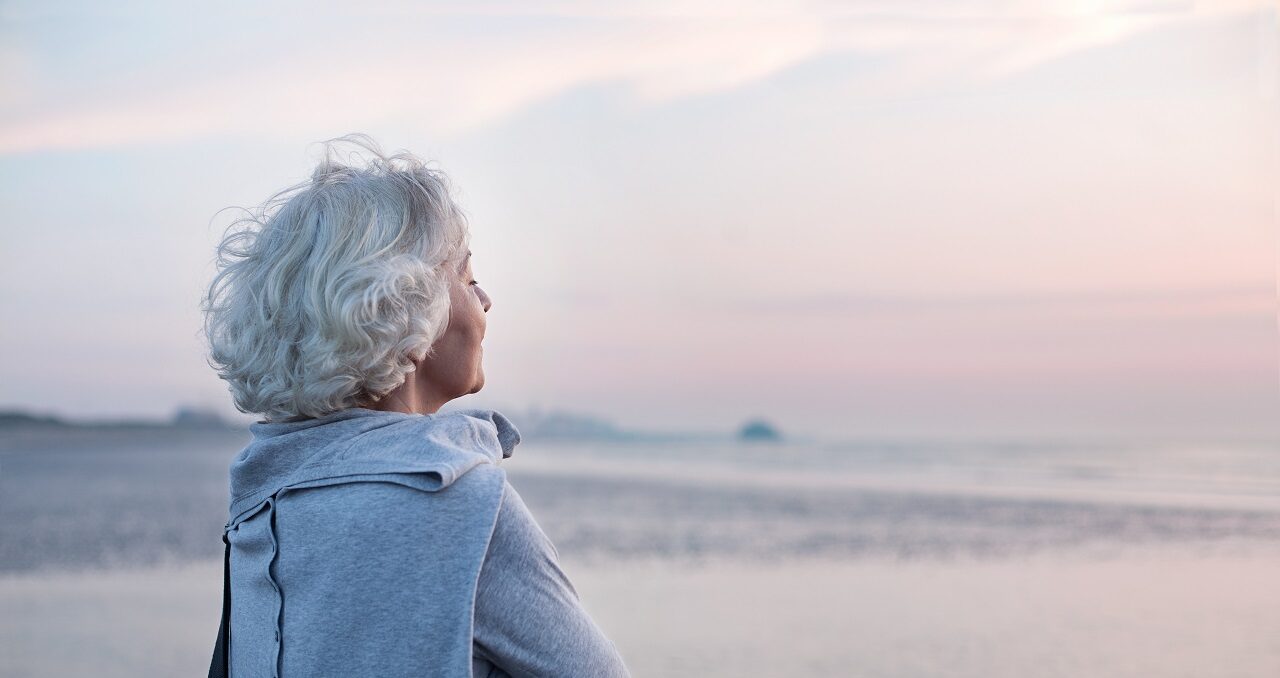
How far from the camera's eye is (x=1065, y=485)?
20781mm

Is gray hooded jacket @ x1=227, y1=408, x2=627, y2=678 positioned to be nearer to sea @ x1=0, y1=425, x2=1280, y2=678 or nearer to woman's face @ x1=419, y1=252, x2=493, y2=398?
woman's face @ x1=419, y1=252, x2=493, y2=398

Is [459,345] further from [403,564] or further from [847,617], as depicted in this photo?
[847,617]

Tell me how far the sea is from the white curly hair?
547 cm

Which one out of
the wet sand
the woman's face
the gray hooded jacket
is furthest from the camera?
the wet sand

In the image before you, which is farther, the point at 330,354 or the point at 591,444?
the point at 591,444

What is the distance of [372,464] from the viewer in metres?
1.33

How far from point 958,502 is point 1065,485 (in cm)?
464

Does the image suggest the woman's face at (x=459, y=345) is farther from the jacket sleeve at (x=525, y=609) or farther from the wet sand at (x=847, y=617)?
the wet sand at (x=847, y=617)

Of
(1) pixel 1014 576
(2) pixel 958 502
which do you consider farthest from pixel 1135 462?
(1) pixel 1014 576

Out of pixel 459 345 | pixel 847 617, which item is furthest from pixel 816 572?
pixel 459 345

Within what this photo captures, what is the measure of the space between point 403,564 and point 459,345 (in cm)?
36

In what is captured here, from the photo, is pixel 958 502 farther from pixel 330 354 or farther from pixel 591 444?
pixel 591 444

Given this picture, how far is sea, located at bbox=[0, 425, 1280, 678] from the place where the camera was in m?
A: 7.18

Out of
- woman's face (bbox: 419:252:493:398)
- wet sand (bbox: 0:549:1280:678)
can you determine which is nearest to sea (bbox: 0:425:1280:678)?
wet sand (bbox: 0:549:1280:678)
